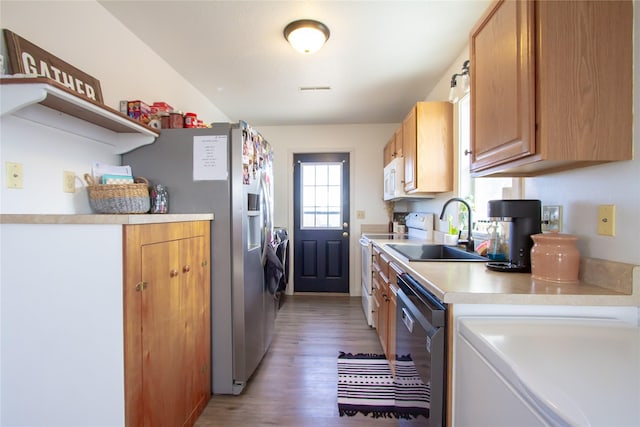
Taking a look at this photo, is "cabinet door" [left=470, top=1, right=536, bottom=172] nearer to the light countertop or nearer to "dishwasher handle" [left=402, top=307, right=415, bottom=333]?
the light countertop

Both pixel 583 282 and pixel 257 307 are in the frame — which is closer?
pixel 583 282

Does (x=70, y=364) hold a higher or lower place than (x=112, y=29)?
lower

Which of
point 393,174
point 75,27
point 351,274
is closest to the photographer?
point 75,27

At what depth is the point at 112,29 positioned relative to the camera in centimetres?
180

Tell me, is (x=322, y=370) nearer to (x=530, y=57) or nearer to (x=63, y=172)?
(x=63, y=172)

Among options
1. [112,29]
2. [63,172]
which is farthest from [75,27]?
[63,172]

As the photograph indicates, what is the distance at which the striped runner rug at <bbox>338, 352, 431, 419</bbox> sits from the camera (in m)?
1.18

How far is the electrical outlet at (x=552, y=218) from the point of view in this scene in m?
1.24

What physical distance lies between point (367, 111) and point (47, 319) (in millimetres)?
3380

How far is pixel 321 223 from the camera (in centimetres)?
410

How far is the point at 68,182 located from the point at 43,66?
55cm

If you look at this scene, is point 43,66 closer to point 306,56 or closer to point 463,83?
point 306,56

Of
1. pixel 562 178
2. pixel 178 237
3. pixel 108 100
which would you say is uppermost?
pixel 108 100

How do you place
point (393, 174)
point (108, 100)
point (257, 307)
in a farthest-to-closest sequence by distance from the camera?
point (393, 174)
point (257, 307)
point (108, 100)
